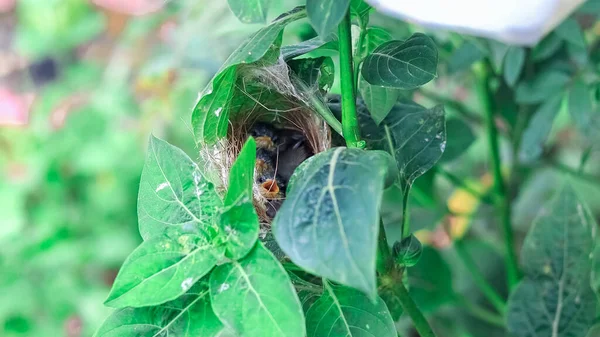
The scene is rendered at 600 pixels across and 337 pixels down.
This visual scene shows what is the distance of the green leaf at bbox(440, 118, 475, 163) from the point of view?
676mm

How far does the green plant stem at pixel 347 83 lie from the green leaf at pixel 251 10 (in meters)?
0.06

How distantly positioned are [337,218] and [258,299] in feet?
0.21

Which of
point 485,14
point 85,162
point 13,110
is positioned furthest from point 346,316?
point 13,110

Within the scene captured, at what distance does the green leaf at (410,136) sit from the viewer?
47cm

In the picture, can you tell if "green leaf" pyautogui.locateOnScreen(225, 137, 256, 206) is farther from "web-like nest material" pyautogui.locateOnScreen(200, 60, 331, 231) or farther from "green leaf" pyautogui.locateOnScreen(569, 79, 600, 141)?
"green leaf" pyautogui.locateOnScreen(569, 79, 600, 141)

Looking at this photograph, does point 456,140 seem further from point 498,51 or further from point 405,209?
point 405,209

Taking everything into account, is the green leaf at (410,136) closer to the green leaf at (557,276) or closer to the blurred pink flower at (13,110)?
the green leaf at (557,276)

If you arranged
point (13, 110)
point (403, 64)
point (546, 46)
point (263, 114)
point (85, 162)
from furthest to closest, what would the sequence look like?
1. point (13, 110)
2. point (85, 162)
3. point (546, 46)
4. point (263, 114)
5. point (403, 64)

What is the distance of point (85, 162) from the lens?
4.65 ft

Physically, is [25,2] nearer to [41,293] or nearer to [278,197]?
[41,293]

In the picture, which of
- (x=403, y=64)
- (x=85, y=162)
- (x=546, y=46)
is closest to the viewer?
(x=403, y=64)

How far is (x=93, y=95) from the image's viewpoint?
150cm

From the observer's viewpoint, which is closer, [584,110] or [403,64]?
[403,64]

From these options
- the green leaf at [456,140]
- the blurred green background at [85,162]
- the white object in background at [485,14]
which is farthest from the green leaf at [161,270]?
the blurred green background at [85,162]
